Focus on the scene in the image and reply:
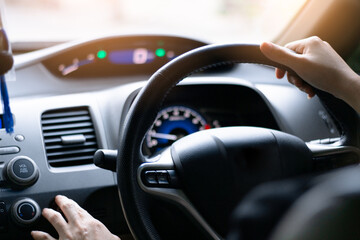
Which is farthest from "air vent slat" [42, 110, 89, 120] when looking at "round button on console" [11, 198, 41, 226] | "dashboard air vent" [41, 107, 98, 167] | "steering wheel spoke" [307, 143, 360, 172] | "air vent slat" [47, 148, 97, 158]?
"steering wheel spoke" [307, 143, 360, 172]

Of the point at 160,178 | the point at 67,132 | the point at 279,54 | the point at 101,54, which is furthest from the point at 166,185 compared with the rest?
the point at 101,54

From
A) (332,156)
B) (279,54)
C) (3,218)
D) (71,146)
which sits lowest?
(3,218)

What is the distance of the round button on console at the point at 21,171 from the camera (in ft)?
4.98

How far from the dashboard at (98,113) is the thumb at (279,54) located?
27.2 inches

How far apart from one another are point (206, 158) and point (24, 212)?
1.90ft

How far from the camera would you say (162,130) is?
1888mm

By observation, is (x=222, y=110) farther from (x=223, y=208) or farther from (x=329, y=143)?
(x=223, y=208)

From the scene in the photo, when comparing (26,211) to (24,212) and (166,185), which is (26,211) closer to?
(24,212)

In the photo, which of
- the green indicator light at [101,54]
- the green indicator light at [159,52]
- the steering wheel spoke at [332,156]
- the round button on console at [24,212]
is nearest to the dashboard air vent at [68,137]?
the round button on console at [24,212]

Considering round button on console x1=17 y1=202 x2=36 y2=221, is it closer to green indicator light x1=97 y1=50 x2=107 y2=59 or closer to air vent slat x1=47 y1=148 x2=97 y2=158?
air vent slat x1=47 y1=148 x2=97 y2=158

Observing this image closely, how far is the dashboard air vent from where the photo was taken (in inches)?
65.9

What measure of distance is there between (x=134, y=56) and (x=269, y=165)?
1.00 meters

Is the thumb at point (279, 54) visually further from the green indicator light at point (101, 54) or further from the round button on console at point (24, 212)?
the green indicator light at point (101, 54)

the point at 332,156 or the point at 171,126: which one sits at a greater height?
the point at 332,156
